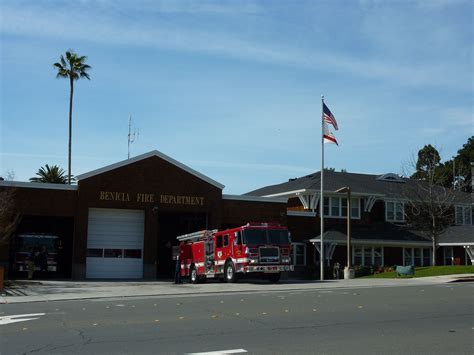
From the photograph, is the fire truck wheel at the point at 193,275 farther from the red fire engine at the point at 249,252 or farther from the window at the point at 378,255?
the window at the point at 378,255

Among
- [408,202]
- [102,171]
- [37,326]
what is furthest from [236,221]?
[37,326]

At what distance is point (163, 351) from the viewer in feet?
31.0

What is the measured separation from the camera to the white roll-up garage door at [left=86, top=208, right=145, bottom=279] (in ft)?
120

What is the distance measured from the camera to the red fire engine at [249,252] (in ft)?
91.9

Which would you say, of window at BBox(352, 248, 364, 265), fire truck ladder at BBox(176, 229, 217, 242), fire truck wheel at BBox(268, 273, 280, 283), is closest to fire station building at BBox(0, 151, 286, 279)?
fire truck ladder at BBox(176, 229, 217, 242)

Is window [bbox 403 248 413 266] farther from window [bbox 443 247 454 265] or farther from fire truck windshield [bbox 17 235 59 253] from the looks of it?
fire truck windshield [bbox 17 235 59 253]

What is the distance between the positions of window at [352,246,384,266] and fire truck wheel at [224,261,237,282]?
17.4 meters

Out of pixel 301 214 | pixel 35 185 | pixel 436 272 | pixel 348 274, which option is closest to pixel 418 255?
pixel 301 214

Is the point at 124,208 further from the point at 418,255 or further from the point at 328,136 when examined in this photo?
the point at 418,255

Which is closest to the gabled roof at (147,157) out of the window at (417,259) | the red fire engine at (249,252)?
the red fire engine at (249,252)

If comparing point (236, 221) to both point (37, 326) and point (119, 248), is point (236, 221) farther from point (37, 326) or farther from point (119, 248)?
point (37, 326)

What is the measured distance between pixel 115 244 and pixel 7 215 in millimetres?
7071

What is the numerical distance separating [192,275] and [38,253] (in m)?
10.3

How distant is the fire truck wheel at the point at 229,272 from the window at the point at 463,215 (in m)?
28.7
